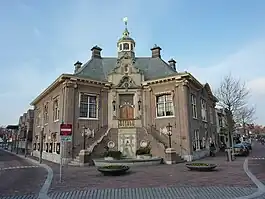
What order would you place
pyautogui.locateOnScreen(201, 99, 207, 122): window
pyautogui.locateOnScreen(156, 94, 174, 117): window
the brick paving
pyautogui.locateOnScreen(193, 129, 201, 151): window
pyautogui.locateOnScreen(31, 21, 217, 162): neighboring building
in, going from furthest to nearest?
pyautogui.locateOnScreen(201, 99, 207, 122): window → pyautogui.locateOnScreen(193, 129, 201, 151): window → pyautogui.locateOnScreen(156, 94, 174, 117): window → pyautogui.locateOnScreen(31, 21, 217, 162): neighboring building → the brick paving

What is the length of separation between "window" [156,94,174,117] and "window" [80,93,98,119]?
6.18 m

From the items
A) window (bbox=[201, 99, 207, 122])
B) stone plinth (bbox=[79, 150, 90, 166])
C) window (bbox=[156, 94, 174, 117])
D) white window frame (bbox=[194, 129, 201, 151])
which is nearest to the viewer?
stone plinth (bbox=[79, 150, 90, 166])

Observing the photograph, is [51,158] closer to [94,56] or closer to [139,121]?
[139,121]

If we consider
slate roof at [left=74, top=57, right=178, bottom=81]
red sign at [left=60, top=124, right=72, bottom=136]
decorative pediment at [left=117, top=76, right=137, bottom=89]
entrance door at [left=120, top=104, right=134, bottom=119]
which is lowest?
red sign at [left=60, top=124, right=72, bottom=136]

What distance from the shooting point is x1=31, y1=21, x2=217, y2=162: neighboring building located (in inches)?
874

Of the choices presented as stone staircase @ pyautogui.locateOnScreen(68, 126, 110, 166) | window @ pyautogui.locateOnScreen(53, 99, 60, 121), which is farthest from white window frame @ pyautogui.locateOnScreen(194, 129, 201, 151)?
window @ pyautogui.locateOnScreen(53, 99, 60, 121)

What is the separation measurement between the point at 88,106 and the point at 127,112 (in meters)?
3.96

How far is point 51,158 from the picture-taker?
2500 cm

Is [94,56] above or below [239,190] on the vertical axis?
above

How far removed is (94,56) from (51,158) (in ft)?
41.4

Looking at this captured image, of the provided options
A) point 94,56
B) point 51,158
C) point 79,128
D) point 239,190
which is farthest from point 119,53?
point 239,190

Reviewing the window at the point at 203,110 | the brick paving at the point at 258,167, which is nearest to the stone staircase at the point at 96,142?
the brick paving at the point at 258,167

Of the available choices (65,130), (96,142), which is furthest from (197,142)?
(65,130)

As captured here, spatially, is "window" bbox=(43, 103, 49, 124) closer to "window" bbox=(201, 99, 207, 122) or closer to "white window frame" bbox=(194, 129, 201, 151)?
"white window frame" bbox=(194, 129, 201, 151)
